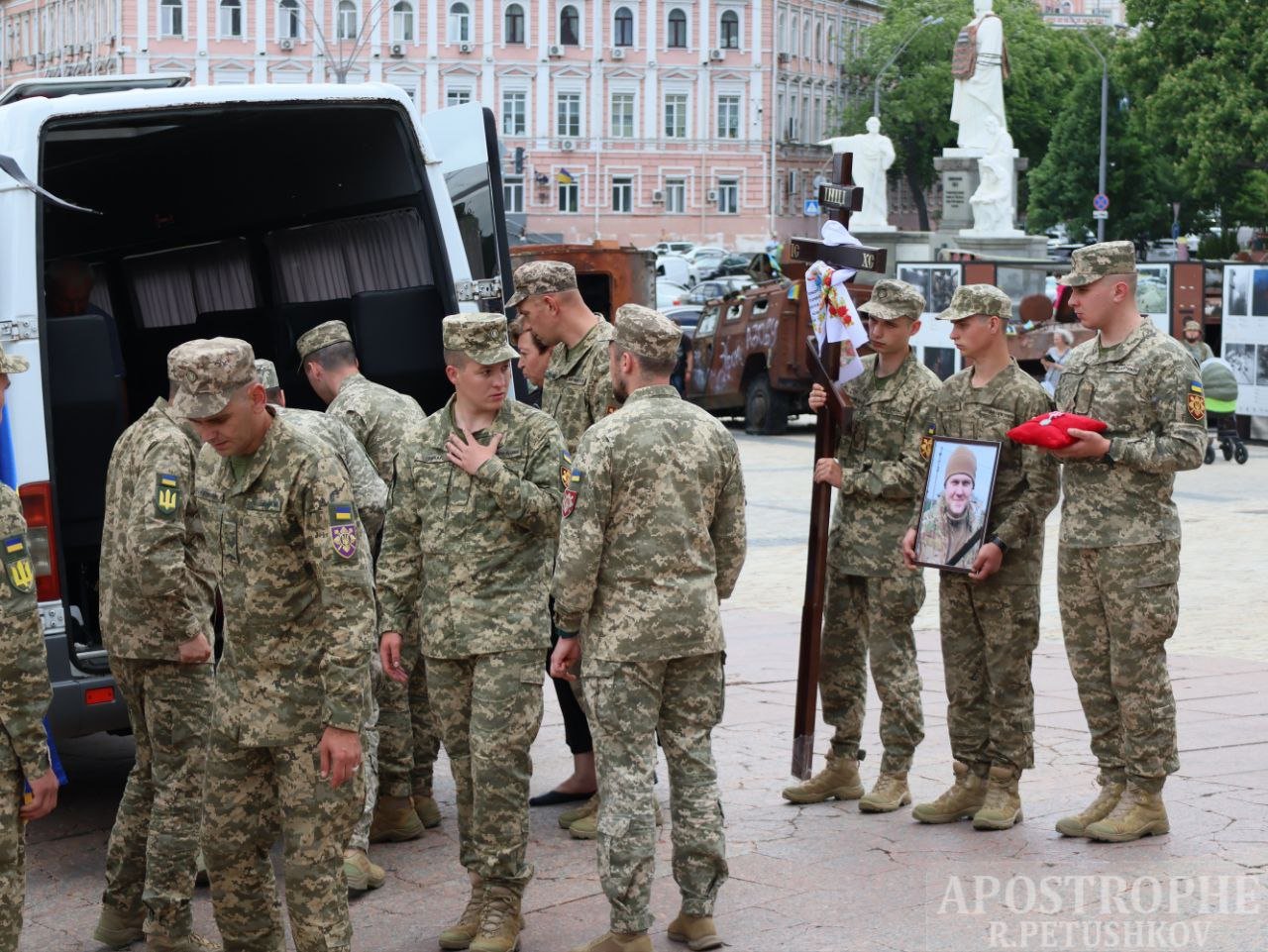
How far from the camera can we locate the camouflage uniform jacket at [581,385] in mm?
6871

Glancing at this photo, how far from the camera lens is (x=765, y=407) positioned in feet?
82.1

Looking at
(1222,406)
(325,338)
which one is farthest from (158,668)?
(1222,406)

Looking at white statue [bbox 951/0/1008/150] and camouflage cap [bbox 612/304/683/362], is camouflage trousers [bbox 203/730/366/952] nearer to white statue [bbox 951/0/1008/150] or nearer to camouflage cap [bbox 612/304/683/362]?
camouflage cap [bbox 612/304/683/362]

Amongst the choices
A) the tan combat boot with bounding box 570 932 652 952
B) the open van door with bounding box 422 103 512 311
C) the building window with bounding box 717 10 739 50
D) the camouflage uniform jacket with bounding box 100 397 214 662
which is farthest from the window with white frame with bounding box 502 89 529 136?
the tan combat boot with bounding box 570 932 652 952

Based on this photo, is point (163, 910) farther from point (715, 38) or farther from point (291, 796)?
point (715, 38)

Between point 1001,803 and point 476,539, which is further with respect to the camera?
point 1001,803

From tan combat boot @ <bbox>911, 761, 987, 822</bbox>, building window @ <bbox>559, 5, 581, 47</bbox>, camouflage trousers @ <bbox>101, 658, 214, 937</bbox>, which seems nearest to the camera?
camouflage trousers @ <bbox>101, 658, 214, 937</bbox>

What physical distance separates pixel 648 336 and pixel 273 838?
174 centimetres

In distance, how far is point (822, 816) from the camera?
277 inches

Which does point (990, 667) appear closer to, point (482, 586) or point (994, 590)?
point (994, 590)

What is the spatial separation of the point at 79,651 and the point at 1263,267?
18654 mm

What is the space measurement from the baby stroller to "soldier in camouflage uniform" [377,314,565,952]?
46.5 feet

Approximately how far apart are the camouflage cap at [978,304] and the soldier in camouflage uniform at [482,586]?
170cm

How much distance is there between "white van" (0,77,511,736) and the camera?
6320mm
